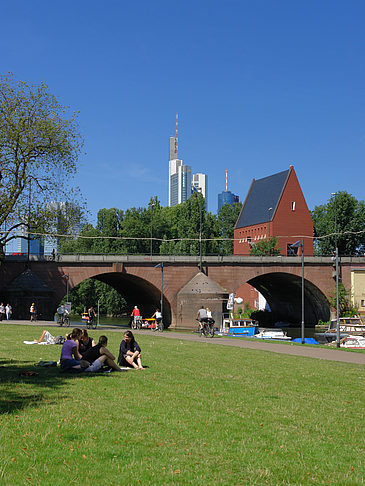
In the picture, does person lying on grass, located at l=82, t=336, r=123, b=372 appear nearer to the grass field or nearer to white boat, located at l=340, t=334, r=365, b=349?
the grass field

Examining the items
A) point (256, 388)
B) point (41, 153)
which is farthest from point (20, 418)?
point (41, 153)

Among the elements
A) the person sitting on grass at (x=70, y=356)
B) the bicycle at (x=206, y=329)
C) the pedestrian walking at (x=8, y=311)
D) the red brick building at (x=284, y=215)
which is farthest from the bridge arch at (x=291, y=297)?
the person sitting on grass at (x=70, y=356)

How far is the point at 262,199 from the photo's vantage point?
305ft

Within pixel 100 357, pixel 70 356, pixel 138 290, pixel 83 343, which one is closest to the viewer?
pixel 100 357

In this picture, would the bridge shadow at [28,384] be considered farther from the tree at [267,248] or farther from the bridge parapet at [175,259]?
the tree at [267,248]

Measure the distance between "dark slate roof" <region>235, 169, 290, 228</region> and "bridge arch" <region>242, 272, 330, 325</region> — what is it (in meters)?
11.1

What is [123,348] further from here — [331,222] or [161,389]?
[331,222]

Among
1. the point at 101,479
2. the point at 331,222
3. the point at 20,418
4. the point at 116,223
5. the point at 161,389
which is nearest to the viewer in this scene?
the point at 101,479

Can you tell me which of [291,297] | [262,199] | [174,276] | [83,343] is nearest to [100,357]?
[83,343]

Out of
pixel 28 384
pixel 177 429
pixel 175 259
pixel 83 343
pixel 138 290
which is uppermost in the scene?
pixel 175 259

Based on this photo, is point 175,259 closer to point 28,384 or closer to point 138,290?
point 138,290

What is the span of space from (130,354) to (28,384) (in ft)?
13.5

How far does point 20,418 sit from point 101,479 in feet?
8.82

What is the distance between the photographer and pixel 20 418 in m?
8.13
